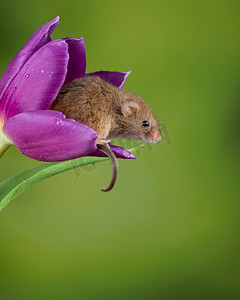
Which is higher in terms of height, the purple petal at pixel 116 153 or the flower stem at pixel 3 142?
the purple petal at pixel 116 153

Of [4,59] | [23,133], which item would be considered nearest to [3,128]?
[23,133]

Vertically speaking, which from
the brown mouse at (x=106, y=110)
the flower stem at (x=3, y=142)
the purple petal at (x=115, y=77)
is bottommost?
the flower stem at (x=3, y=142)

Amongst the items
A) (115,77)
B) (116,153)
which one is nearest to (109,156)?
(116,153)

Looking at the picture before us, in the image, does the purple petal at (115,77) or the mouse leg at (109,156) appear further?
the purple petal at (115,77)

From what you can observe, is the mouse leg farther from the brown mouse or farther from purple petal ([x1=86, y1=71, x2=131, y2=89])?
purple petal ([x1=86, y1=71, x2=131, y2=89])

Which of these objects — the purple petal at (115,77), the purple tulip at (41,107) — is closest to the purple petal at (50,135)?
the purple tulip at (41,107)

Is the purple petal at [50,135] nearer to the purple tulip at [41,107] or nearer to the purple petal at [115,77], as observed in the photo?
the purple tulip at [41,107]

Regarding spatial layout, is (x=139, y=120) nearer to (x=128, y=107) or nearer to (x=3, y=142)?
(x=128, y=107)
